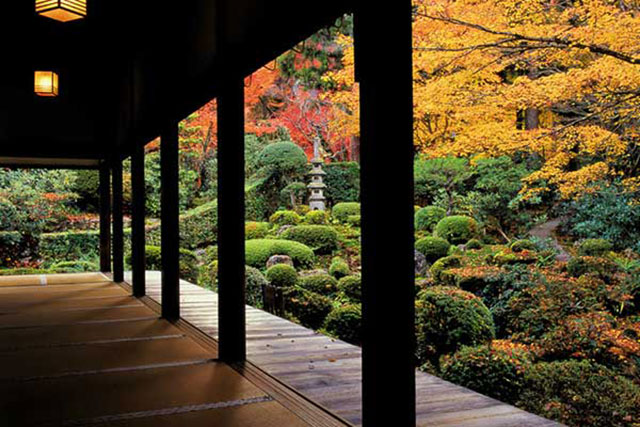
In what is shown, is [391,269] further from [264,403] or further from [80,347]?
[80,347]

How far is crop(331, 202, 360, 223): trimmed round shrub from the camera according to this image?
11.1 metres

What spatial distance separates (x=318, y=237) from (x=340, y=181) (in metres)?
2.55

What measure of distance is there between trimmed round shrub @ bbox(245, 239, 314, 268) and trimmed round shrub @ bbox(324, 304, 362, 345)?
13.1 feet

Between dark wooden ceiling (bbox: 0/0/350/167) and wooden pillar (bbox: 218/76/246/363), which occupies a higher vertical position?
dark wooden ceiling (bbox: 0/0/350/167)

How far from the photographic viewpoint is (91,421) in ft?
7.00

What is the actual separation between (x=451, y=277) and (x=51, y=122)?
587 centimetres

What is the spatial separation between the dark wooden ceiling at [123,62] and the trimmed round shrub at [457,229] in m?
5.03

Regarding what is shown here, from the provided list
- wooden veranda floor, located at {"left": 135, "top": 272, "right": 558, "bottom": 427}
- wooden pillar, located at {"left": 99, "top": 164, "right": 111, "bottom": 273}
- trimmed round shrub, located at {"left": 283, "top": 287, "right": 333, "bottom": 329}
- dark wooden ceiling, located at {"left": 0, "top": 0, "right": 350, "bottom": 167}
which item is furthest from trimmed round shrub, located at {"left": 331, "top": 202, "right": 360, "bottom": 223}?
wooden veranda floor, located at {"left": 135, "top": 272, "right": 558, "bottom": 427}

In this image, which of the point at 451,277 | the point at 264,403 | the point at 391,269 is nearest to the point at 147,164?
the point at 451,277

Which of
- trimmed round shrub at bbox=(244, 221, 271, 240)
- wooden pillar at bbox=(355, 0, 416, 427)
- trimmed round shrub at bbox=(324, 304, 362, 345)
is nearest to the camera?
wooden pillar at bbox=(355, 0, 416, 427)

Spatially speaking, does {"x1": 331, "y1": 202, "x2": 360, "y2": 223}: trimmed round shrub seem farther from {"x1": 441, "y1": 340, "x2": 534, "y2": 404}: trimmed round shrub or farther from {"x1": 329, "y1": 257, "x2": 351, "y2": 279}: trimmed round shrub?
{"x1": 441, "y1": 340, "x2": 534, "y2": 404}: trimmed round shrub

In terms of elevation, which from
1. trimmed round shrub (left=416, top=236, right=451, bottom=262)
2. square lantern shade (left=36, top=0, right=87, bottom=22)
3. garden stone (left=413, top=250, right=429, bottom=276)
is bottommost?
A: garden stone (left=413, top=250, right=429, bottom=276)

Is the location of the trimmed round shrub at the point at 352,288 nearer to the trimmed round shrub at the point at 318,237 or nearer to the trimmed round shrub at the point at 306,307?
the trimmed round shrub at the point at 306,307

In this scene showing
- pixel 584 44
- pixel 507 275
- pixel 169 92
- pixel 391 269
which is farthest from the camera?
pixel 507 275
